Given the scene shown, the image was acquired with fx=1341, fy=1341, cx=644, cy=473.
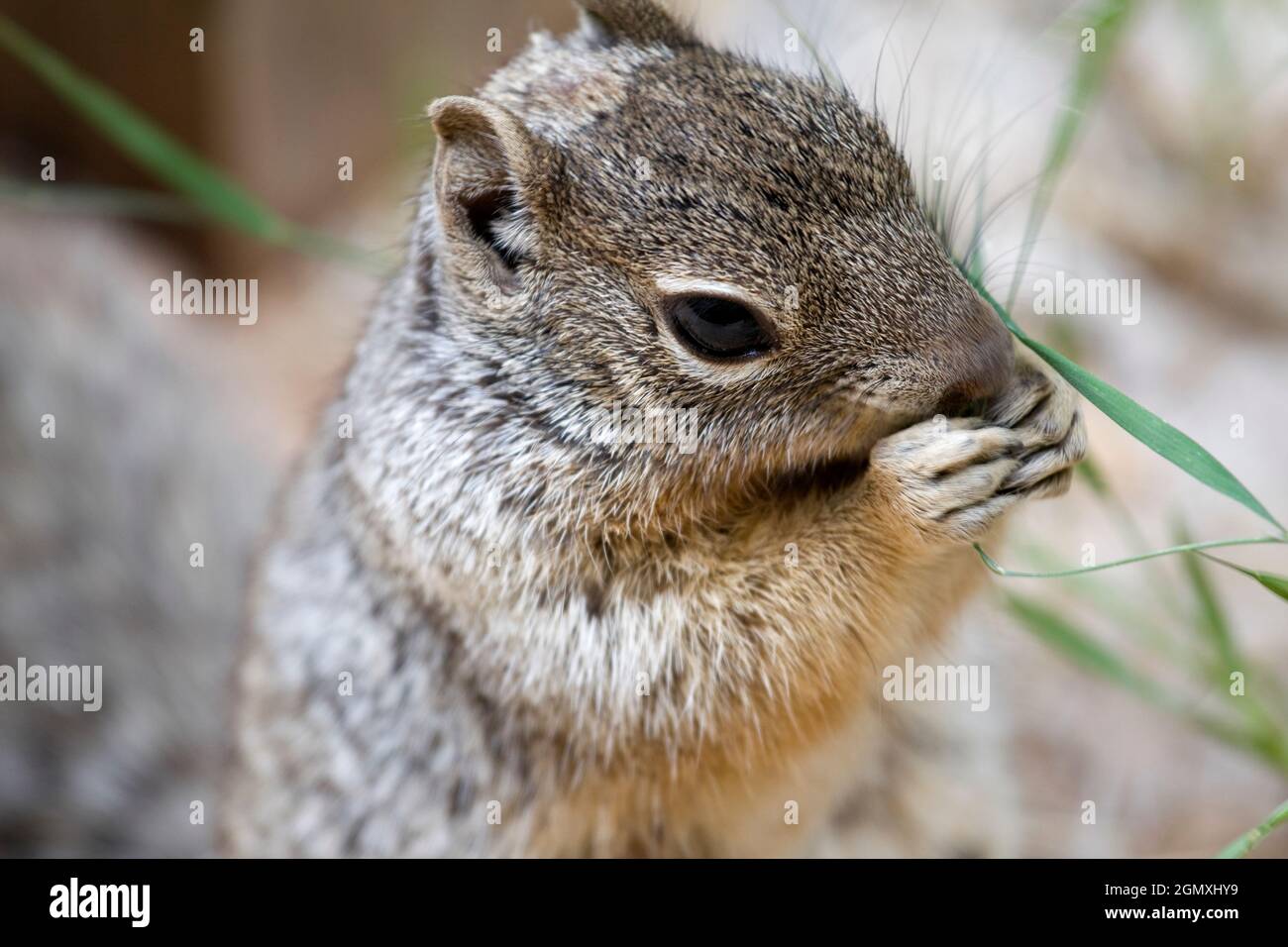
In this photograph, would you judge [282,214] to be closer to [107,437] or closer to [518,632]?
[107,437]

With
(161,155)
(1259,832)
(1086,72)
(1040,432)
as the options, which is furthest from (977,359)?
(161,155)

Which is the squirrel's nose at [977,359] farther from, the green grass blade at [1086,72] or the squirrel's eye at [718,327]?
the green grass blade at [1086,72]

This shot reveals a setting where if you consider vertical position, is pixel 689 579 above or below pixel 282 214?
below

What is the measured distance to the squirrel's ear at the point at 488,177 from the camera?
6.97 feet

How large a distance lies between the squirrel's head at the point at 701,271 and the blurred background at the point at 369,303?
51 centimetres

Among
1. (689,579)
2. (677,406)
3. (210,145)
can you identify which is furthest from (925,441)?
(210,145)

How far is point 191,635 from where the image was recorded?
12.1 feet

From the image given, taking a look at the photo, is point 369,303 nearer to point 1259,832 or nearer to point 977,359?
point 977,359

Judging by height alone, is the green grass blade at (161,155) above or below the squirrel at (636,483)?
above

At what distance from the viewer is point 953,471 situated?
2.04 m

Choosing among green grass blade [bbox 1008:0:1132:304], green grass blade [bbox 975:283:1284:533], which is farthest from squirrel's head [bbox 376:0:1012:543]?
green grass blade [bbox 1008:0:1132:304]

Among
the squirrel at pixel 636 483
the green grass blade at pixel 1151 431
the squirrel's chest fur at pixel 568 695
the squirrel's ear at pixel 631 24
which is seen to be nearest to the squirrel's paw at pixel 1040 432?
the squirrel at pixel 636 483
